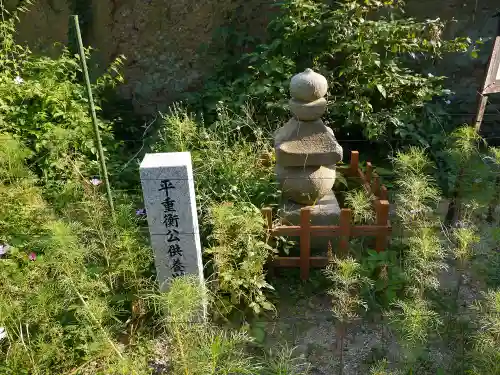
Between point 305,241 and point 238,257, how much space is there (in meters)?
0.50

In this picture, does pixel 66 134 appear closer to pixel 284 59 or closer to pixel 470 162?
pixel 284 59

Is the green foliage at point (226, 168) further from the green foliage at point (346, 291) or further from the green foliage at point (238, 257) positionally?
the green foliage at point (346, 291)

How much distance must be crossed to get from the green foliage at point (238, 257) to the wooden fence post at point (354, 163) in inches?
53.0

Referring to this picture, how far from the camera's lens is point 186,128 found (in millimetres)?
4082

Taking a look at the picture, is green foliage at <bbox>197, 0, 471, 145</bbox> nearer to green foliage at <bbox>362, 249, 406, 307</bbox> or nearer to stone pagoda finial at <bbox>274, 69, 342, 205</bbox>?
stone pagoda finial at <bbox>274, 69, 342, 205</bbox>

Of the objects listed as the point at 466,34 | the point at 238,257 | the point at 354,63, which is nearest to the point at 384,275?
the point at 238,257

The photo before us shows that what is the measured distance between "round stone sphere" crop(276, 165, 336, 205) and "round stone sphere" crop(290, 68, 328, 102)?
53 cm

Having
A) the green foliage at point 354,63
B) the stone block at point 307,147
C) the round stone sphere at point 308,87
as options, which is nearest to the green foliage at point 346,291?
the stone block at point 307,147

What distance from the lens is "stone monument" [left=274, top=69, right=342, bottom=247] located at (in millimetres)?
3598

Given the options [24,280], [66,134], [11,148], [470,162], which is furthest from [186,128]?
[470,162]

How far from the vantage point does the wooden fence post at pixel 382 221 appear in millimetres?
3477

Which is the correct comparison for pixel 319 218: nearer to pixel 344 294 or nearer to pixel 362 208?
pixel 362 208

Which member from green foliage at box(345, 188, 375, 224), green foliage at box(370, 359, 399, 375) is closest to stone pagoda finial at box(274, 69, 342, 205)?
green foliage at box(345, 188, 375, 224)

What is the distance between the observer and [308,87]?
11.6 ft
